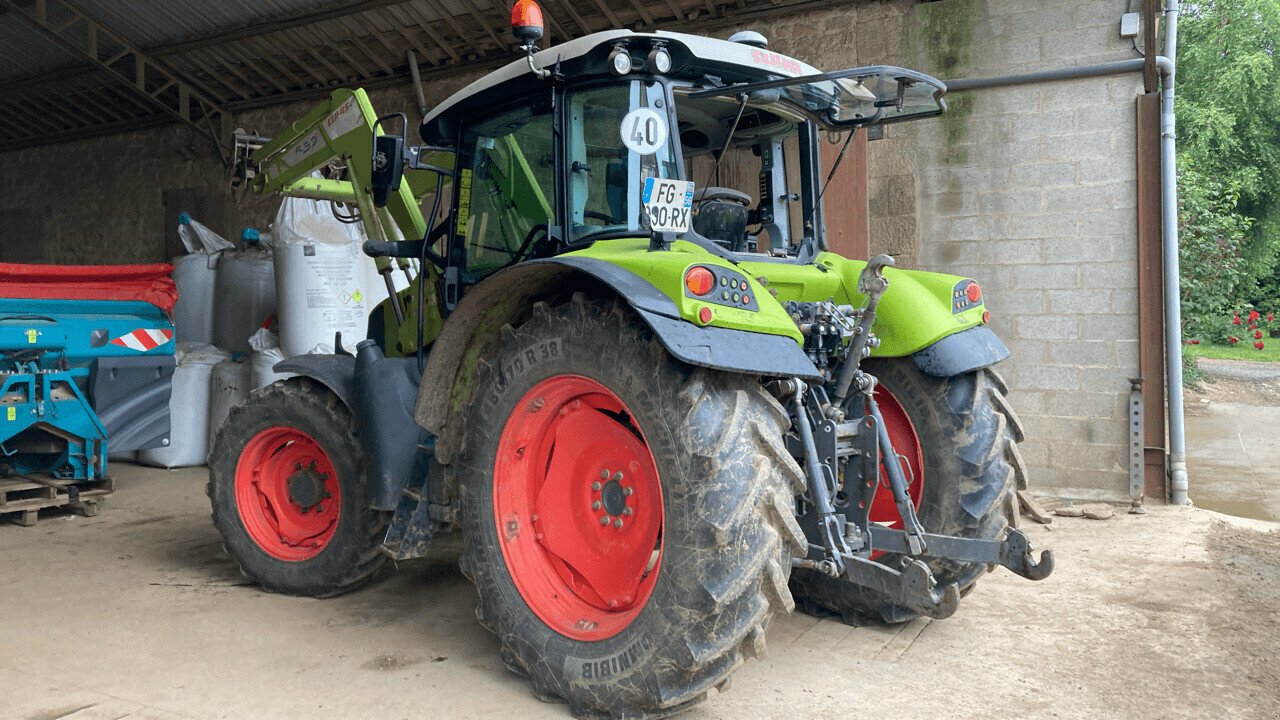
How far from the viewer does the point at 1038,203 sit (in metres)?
5.71

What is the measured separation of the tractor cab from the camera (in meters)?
2.82

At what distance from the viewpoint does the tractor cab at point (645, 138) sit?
111 inches

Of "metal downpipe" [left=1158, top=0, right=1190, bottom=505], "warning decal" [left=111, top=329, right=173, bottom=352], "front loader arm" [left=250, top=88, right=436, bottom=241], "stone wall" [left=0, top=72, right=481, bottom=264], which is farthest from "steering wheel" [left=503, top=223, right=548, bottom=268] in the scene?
"stone wall" [left=0, top=72, right=481, bottom=264]

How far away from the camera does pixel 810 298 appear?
10.5ft

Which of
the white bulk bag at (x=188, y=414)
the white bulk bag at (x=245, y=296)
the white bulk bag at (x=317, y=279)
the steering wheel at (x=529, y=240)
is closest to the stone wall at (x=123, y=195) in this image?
the white bulk bag at (x=245, y=296)

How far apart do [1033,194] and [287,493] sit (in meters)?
4.52

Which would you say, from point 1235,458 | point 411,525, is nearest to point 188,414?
point 411,525

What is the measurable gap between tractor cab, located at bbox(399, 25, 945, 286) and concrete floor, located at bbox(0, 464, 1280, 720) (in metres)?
1.33

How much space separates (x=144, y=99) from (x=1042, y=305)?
30.3 feet

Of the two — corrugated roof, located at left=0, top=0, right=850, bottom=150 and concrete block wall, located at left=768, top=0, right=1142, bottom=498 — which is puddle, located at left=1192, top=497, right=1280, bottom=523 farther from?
corrugated roof, located at left=0, top=0, right=850, bottom=150

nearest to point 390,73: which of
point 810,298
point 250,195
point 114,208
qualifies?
point 250,195

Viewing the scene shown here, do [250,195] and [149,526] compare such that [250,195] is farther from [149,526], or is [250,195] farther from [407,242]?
[407,242]

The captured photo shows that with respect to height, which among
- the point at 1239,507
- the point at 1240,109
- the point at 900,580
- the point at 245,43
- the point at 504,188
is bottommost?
the point at 1239,507

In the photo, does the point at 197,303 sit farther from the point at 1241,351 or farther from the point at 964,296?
the point at 1241,351
